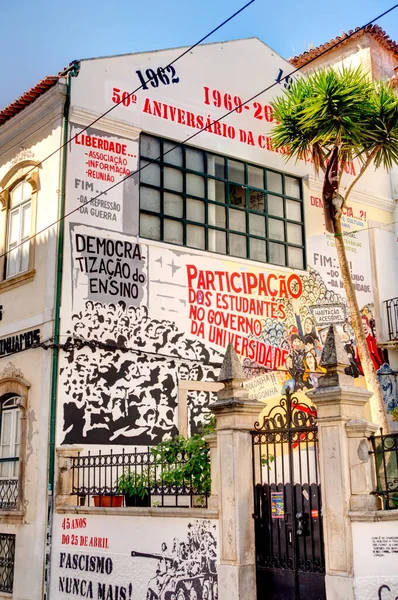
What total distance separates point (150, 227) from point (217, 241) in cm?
171

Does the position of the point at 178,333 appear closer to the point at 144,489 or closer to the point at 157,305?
the point at 157,305

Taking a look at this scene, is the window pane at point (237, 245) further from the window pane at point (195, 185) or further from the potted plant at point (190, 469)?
the potted plant at point (190, 469)

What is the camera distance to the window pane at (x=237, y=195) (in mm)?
16438

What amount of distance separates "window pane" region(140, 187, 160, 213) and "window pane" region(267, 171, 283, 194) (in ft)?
10.2

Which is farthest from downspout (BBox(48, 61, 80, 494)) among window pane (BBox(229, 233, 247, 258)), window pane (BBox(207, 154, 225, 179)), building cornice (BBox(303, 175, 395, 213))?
building cornice (BBox(303, 175, 395, 213))

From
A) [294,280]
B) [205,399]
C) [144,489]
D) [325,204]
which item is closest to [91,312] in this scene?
[205,399]

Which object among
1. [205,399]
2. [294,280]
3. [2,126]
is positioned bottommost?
[205,399]

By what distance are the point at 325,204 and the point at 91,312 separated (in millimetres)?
6451

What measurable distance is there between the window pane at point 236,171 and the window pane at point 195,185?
2.74ft

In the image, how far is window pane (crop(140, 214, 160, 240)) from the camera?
48.4ft

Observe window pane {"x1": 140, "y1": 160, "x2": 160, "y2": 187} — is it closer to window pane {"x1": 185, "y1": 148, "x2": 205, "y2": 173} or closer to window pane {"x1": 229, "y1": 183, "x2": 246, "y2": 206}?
window pane {"x1": 185, "y1": 148, "x2": 205, "y2": 173}

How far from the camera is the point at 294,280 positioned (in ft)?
55.1

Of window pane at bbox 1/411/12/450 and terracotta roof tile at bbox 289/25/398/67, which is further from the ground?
terracotta roof tile at bbox 289/25/398/67

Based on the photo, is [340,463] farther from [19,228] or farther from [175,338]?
[19,228]
